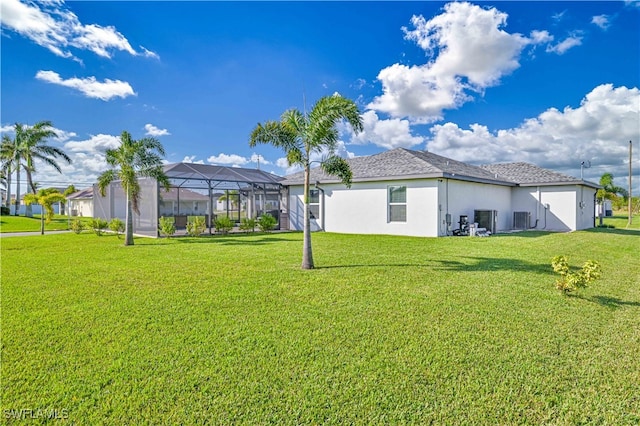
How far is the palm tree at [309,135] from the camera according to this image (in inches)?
320

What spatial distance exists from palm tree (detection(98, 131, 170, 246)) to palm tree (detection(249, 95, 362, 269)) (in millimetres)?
6441

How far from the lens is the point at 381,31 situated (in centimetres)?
1445

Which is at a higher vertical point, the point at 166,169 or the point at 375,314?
the point at 166,169

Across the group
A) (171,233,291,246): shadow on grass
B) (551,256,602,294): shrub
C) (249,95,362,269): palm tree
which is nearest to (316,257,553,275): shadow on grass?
(551,256,602,294): shrub

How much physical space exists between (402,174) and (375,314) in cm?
1146

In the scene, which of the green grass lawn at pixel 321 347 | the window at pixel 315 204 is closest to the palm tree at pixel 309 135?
the green grass lawn at pixel 321 347

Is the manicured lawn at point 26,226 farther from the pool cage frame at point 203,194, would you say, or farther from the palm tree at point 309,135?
the palm tree at point 309,135

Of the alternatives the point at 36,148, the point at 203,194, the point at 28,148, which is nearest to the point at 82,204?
the point at 36,148

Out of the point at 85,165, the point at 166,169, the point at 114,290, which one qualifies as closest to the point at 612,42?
the point at 114,290

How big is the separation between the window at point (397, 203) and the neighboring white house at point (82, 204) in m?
32.6

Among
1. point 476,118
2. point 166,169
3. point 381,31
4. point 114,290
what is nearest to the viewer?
point 114,290

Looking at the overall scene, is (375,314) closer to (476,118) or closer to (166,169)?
(166,169)

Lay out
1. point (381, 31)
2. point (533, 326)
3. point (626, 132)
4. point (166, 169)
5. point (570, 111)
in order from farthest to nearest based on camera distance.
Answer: point (626, 132), point (570, 111), point (166, 169), point (381, 31), point (533, 326)

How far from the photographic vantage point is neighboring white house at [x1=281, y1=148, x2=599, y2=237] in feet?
50.3
